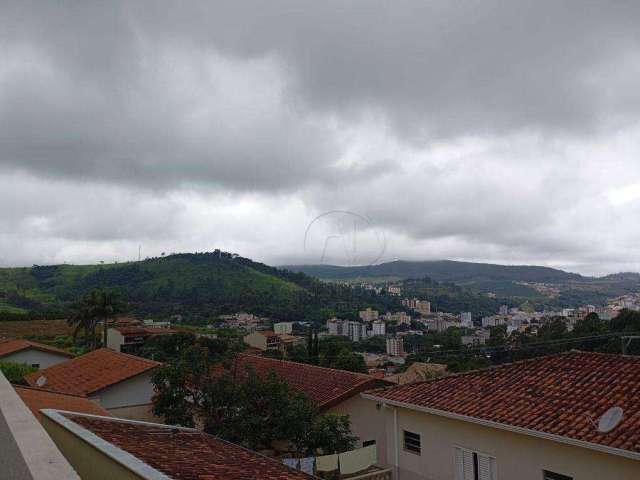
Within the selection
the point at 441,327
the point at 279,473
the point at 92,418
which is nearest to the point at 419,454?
the point at 279,473

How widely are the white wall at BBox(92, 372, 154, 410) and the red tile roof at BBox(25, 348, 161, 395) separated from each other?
0.30 m

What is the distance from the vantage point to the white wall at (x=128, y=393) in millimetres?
20906

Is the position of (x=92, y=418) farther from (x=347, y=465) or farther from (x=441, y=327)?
(x=441, y=327)

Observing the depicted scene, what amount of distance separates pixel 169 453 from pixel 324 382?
39.1 feet

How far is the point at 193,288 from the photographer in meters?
133

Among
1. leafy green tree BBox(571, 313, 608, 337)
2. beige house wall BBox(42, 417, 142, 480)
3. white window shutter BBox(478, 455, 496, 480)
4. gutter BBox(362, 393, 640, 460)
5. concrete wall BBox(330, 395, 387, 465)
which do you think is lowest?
concrete wall BBox(330, 395, 387, 465)

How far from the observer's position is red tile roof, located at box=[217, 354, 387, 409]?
18234 mm

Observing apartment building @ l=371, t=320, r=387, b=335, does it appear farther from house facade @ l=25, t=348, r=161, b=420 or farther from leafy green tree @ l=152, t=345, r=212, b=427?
leafy green tree @ l=152, t=345, r=212, b=427

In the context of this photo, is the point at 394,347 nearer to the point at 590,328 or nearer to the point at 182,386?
the point at 590,328

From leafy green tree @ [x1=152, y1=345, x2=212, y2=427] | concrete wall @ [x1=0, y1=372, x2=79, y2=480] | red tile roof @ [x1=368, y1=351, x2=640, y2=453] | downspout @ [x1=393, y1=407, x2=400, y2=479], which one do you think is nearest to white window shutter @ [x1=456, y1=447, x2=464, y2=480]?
red tile roof @ [x1=368, y1=351, x2=640, y2=453]

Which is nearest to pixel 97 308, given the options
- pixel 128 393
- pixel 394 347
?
pixel 128 393

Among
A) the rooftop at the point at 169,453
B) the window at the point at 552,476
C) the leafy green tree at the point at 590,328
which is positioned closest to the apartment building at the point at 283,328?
the leafy green tree at the point at 590,328

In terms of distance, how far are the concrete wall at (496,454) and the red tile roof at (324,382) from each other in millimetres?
3959

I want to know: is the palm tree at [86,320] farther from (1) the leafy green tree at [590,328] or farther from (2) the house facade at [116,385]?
(1) the leafy green tree at [590,328]
